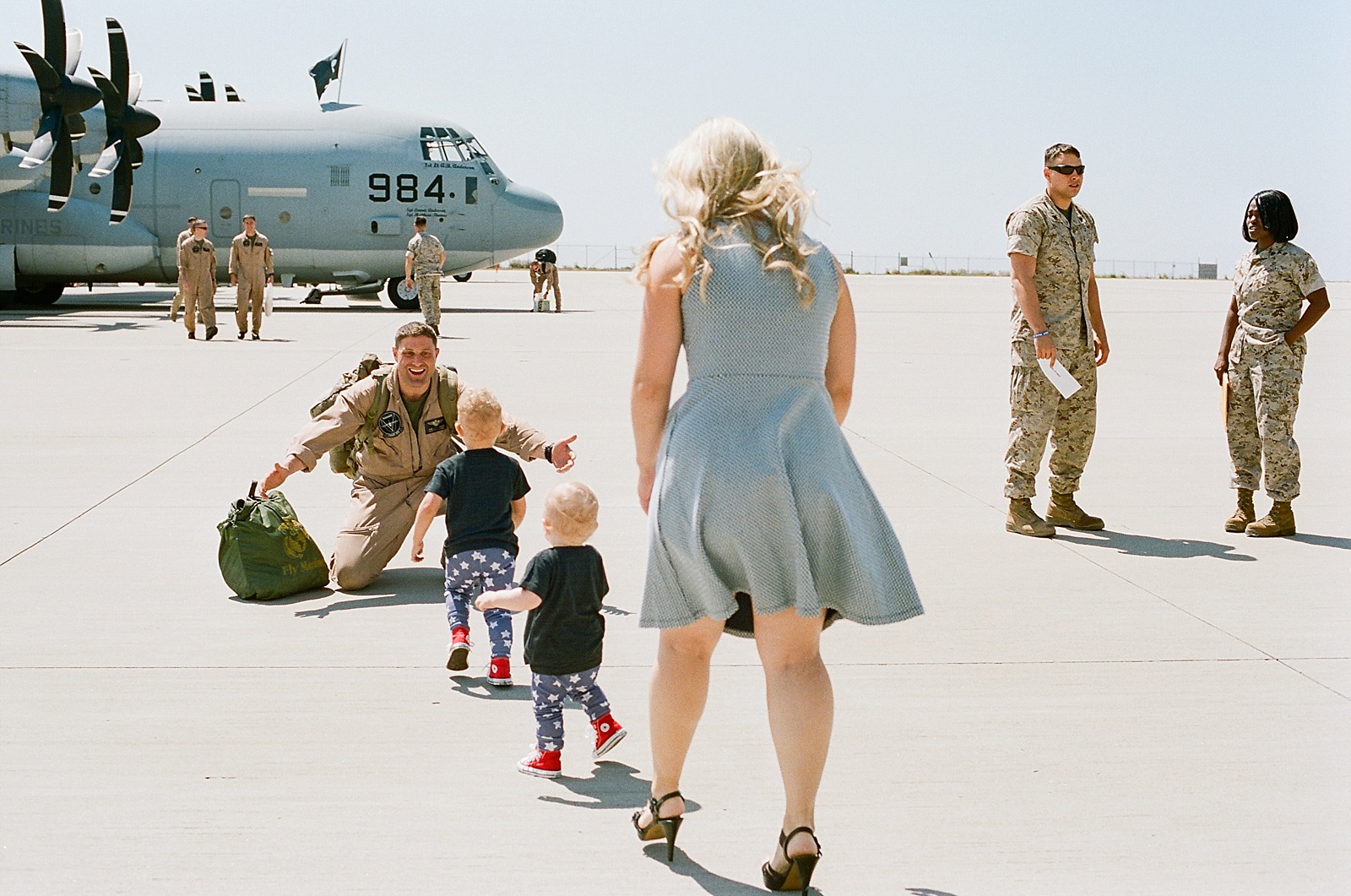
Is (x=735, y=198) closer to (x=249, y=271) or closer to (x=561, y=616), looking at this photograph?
(x=561, y=616)

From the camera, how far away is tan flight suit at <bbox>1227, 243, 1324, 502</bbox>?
26.0ft

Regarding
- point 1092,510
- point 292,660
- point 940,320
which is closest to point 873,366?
point 1092,510

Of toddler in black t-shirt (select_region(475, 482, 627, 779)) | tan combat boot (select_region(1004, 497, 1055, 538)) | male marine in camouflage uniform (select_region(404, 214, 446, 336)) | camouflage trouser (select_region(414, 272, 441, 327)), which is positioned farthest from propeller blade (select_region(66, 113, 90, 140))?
toddler in black t-shirt (select_region(475, 482, 627, 779))

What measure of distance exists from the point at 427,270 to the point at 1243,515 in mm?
17040

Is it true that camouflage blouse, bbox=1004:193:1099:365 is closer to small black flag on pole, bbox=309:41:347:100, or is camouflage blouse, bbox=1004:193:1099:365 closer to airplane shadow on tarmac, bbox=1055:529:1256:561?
airplane shadow on tarmac, bbox=1055:529:1256:561

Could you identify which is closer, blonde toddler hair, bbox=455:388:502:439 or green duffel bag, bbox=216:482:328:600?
blonde toddler hair, bbox=455:388:502:439

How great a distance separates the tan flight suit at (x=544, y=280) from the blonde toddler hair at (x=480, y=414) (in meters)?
25.6

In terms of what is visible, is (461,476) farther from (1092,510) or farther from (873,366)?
(873,366)

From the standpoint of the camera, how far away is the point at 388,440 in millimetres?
6688

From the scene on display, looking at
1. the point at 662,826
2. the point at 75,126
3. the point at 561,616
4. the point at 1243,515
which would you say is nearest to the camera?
the point at 662,826

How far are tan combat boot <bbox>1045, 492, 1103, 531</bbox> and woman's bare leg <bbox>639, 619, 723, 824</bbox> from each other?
513cm

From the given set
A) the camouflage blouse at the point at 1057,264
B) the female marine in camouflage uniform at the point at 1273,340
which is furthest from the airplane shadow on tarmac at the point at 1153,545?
the camouflage blouse at the point at 1057,264

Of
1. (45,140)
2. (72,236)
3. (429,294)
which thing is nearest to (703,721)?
(429,294)

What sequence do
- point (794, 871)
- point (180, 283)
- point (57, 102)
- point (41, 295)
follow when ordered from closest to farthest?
point (794, 871), point (180, 283), point (57, 102), point (41, 295)
